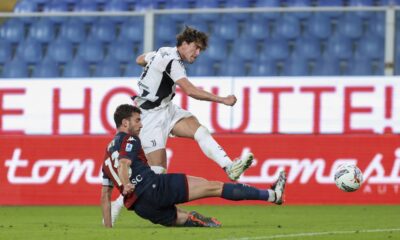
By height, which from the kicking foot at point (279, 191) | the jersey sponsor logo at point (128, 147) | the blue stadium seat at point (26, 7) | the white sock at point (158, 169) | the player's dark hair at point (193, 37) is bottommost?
the kicking foot at point (279, 191)

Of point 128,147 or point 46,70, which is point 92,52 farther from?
point 128,147

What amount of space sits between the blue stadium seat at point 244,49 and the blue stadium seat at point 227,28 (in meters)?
0.15

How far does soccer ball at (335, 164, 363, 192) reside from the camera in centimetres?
1147

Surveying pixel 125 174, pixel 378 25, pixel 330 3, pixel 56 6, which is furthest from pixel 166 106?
pixel 56 6

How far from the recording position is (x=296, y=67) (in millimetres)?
16516

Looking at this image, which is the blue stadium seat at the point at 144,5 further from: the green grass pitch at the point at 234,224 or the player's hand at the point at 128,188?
the player's hand at the point at 128,188

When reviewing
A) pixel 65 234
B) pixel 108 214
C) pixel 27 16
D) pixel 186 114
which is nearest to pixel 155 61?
pixel 186 114

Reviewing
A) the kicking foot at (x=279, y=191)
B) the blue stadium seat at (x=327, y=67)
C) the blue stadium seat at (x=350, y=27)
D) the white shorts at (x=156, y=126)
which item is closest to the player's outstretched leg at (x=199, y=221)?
the kicking foot at (x=279, y=191)

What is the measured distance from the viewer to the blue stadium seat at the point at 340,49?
16219 millimetres

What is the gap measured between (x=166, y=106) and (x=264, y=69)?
214 inches

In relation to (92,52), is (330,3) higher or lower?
higher

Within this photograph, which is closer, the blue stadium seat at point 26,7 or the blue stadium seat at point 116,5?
the blue stadium seat at point 116,5

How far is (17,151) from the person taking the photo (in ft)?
53.6

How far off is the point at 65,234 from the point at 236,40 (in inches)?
302
